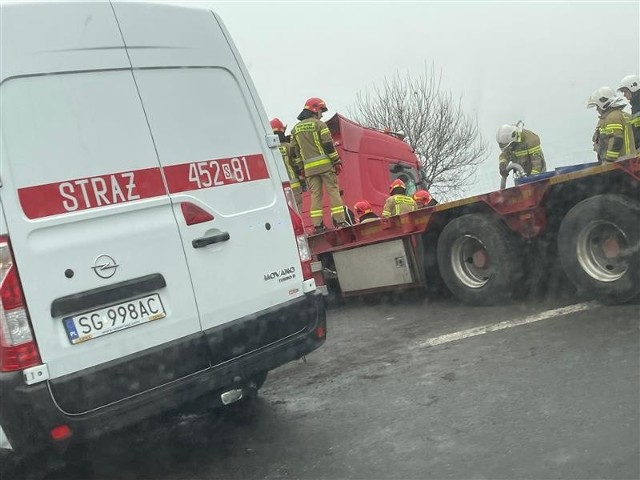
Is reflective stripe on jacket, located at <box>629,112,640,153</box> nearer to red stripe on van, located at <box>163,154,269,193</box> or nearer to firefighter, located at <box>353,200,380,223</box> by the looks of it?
firefighter, located at <box>353,200,380,223</box>

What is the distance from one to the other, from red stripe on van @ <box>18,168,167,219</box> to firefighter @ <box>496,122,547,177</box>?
26.6ft

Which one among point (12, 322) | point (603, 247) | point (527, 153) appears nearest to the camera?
point (12, 322)

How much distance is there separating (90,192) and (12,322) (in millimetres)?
764

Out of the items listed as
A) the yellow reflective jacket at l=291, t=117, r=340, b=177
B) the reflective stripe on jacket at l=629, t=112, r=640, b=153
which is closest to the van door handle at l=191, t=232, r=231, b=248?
the yellow reflective jacket at l=291, t=117, r=340, b=177

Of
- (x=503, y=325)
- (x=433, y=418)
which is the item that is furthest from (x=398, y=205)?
(x=433, y=418)

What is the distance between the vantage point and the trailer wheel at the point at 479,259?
6.65 meters

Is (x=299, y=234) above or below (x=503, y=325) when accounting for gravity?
above

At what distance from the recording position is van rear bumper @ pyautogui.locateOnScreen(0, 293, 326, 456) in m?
3.27

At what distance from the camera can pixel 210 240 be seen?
12.9 ft

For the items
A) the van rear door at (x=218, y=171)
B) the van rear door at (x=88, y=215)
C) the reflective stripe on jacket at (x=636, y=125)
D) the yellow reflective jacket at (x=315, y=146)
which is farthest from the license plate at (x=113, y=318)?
the reflective stripe on jacket at (x=636, y=125)

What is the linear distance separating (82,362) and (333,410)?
1.86 m

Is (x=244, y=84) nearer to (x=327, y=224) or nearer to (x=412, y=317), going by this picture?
(x=412, y=317)

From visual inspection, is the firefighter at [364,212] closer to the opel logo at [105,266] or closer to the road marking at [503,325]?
the road marking at [503,325]

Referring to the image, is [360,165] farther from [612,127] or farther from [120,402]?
[120,402]
